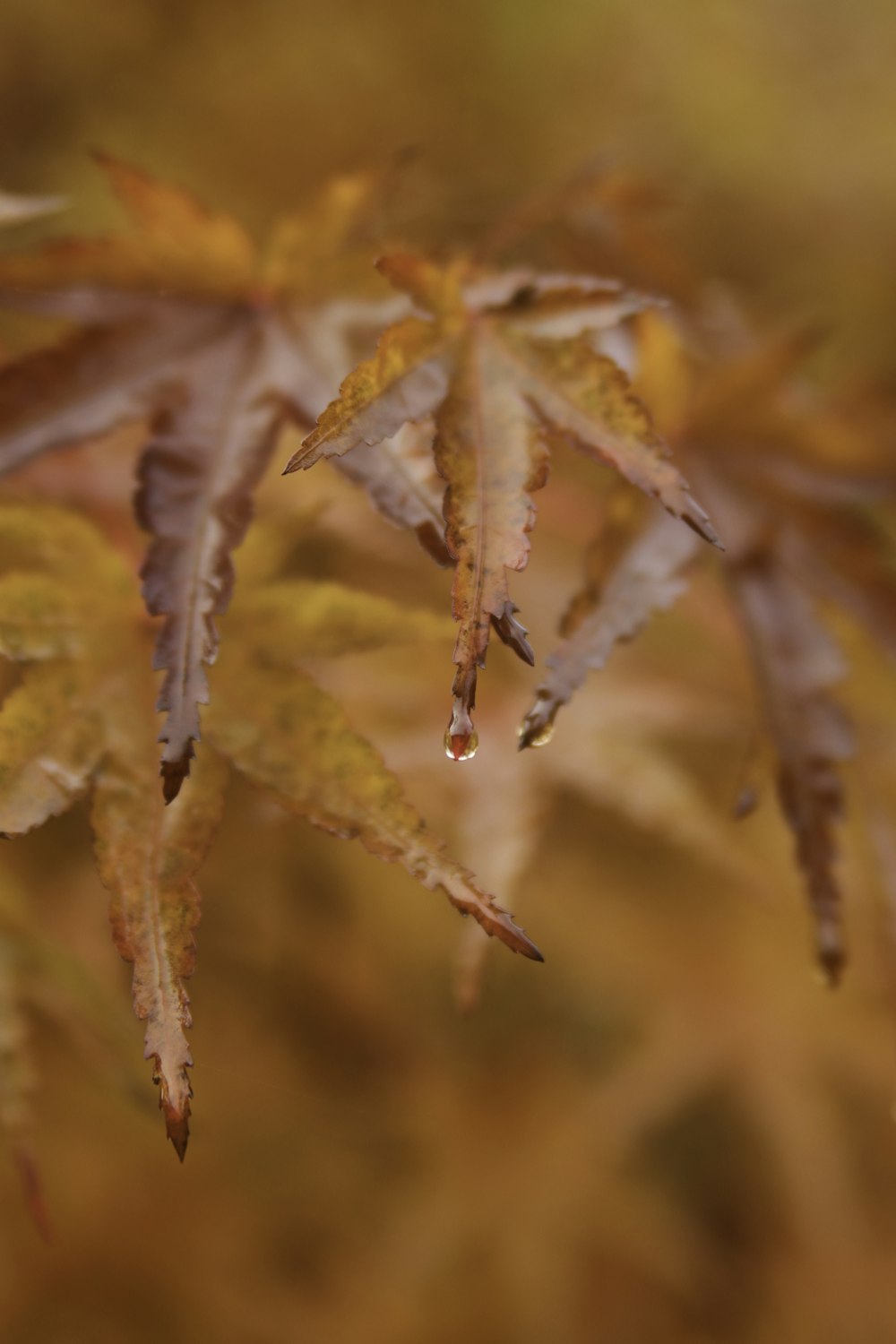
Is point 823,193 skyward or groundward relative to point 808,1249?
skyward

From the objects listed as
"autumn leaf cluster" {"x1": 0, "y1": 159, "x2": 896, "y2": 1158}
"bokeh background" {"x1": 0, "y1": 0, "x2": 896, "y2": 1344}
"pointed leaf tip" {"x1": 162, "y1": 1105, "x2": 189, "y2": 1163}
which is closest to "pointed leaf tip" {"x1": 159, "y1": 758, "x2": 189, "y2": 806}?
"autumn leaf cluster" {"x1": 0, "y1": 159, "x2": 896, "y2": 1158}

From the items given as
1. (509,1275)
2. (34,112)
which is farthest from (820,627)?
(34,112)

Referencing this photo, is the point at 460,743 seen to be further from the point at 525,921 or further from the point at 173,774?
the point at 525,921

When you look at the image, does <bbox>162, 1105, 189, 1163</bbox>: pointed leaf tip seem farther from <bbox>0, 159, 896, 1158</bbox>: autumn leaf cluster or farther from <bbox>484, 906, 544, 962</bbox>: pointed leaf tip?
<bbox>484, 906, 544, 962</bbox>: pointed leaf tip

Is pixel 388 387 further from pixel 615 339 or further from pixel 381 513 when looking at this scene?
pixel 615 339

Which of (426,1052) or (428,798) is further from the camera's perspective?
(426,1052)

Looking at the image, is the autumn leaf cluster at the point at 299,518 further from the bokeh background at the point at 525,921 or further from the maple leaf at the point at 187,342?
the bokeh background at the point at 525,921
